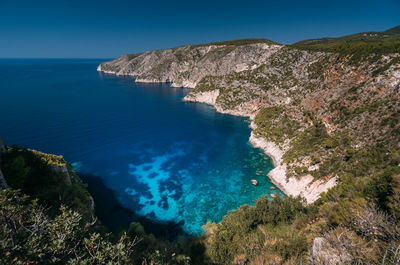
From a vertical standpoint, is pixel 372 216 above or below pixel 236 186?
above

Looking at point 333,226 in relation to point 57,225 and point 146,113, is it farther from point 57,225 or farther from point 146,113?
point 146,113

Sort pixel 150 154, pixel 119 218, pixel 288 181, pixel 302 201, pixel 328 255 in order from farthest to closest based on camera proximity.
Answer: pixel 150 154 < pixel 288 181 < pixel 119 218 < pixel 302 201 < pixel 328 255

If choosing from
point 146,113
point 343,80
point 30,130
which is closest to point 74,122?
point 30,130

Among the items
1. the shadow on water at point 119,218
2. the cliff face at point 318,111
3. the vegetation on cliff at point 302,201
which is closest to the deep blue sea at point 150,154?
the shadow on water at point 119,218

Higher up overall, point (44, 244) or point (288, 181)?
point (44, 244)

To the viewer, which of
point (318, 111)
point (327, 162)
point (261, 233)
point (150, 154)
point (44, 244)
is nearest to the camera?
point (44, 244)

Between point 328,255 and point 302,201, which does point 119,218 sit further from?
point 328,255

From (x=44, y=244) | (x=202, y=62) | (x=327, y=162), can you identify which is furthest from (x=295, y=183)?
(x=202, y=62)
